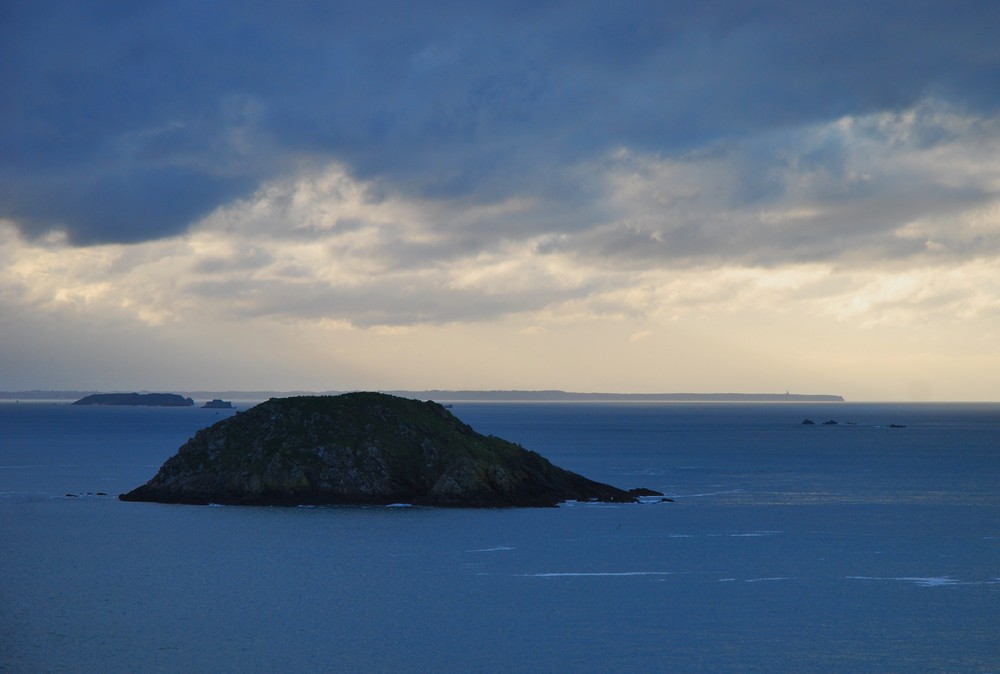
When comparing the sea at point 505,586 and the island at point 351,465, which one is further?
the island at point 351,465

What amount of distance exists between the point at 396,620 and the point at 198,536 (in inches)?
1294

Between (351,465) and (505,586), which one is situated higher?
(351,465)

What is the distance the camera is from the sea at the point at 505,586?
155 feet

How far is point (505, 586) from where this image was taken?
62.6 metres

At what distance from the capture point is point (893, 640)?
163 ft

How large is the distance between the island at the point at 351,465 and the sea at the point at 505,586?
3.74 metres

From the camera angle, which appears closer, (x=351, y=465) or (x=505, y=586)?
(x=505, y=586)

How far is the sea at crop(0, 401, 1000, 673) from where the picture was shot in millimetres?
47156

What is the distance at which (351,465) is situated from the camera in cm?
10275

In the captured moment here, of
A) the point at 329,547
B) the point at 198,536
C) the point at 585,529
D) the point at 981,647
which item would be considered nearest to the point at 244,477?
the point at 198,536

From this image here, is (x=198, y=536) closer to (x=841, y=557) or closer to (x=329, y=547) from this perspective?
(x=329, y=547)

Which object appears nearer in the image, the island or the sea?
the sea

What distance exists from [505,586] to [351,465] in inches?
1697

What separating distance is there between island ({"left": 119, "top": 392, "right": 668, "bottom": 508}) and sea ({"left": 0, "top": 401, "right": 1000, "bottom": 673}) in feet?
12.3
